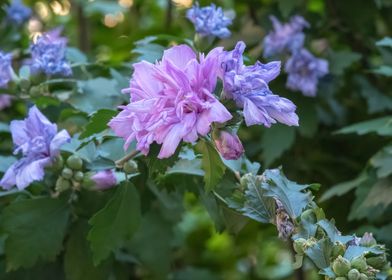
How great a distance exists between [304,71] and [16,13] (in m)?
0.67

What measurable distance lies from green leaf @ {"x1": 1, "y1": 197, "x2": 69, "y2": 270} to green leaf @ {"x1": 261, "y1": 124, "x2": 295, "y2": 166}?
548 millimetres

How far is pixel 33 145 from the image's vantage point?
108 centimetres

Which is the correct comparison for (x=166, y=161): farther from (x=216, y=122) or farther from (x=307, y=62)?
(x=307, y=62)

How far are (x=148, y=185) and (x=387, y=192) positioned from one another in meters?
0.40

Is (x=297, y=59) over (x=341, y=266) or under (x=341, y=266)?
under

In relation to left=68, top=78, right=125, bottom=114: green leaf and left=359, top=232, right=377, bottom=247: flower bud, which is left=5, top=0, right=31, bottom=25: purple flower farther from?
left=359, top=232, right=377, bottom=247: flower bud

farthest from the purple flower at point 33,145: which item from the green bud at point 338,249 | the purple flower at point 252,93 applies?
the green bud at point 338,249

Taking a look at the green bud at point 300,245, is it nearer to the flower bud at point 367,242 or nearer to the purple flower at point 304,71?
the flower bud at point 367,242

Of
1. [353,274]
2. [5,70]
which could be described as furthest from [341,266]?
[5,70]

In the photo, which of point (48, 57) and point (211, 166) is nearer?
point (211, 166)

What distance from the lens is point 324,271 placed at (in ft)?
2.88

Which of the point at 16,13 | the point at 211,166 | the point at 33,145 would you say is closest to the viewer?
the point at 211,166

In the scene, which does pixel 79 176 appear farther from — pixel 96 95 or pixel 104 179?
pixel 96 95

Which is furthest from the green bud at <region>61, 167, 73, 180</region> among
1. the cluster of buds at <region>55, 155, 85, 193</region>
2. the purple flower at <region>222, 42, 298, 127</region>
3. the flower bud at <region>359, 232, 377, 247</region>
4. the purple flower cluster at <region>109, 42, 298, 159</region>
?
the flower bud at <region>359, 232, 377, 247</region>
